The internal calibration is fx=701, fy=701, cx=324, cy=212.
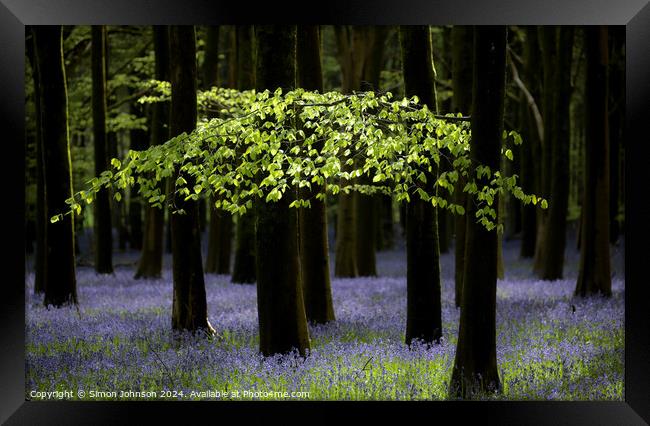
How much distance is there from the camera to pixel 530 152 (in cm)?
2823

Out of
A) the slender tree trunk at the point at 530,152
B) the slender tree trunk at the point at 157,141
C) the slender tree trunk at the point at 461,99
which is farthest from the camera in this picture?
the slender tree trunk at the point at 530,152

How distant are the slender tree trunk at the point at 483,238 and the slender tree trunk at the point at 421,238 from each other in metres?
2.29

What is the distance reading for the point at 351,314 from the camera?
14555 millimetres

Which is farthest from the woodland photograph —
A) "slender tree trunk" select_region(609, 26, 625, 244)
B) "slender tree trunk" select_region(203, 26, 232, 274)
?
"slender tree trunk" select_region(609, 26, 625, 244)

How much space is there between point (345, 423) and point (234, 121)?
4.06 meters

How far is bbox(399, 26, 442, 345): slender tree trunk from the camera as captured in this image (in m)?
11.1

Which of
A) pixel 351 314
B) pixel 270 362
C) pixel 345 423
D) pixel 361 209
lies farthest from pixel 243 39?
pixel 345 423

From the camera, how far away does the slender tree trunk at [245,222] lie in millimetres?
19125

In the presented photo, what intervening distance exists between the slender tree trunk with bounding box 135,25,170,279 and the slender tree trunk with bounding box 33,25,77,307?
3.14 meters

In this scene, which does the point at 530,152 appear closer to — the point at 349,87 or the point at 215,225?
the point at 349,87
